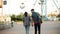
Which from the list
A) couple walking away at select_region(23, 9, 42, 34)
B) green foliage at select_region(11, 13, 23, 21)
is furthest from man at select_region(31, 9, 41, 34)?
green foliage at select_region(11, 13, 23, 21)

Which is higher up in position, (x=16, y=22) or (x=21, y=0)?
(x=21, y=0)

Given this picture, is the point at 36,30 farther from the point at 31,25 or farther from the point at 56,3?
the point at 56,3

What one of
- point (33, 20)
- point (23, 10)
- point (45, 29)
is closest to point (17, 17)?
point (23, 10)

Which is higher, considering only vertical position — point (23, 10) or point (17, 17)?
point (23, 10)

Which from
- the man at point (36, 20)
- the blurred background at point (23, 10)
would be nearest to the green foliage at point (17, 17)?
the blurred background at point (23, 10)

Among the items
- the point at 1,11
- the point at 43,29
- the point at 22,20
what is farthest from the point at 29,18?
the point at 1,11

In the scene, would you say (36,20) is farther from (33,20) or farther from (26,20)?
(26,20)

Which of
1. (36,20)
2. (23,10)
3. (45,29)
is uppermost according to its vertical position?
(23,10)

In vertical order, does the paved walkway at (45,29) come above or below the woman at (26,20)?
below

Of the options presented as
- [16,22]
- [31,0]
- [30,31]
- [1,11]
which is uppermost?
[31,0]

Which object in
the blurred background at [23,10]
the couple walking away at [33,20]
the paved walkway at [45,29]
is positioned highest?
the blurred background at [23,10]

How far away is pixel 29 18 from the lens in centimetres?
244

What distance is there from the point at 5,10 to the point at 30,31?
53 cm

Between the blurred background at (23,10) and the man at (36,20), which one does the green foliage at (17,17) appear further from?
the man at (36,20)
